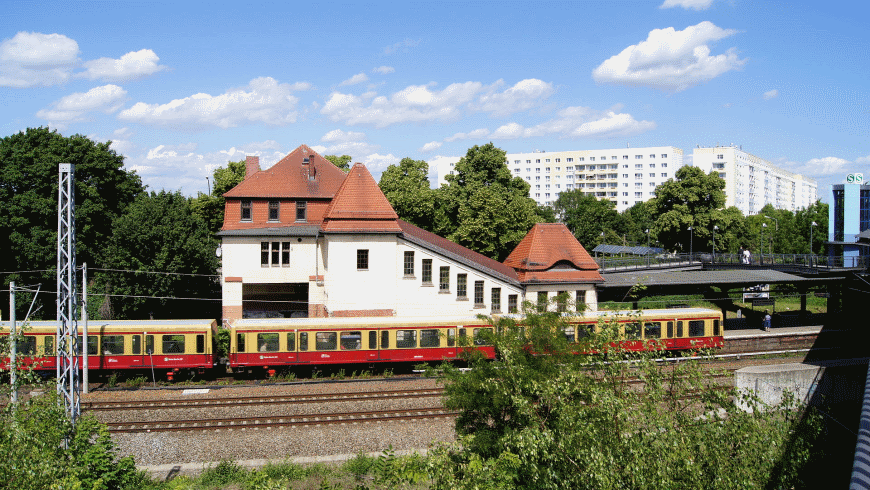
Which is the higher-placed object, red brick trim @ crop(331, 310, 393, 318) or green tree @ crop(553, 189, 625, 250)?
green tree @ crop(553, 189, 625, 250)

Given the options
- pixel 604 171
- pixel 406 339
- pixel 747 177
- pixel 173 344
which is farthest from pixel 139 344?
pixel 747 177

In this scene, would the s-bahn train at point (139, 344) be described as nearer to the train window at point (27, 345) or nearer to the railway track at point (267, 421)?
the train window at point (27, 345)

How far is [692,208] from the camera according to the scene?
64.1 m

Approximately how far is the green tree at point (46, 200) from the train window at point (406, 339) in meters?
23.7

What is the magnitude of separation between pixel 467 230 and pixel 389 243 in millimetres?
13650

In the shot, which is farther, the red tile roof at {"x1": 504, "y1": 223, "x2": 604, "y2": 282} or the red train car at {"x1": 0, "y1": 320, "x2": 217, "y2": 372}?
the red tile roof at {"x1": 504, "y1": 223, "x2": 604, "y2": 282}

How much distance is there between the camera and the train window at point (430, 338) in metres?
30.3

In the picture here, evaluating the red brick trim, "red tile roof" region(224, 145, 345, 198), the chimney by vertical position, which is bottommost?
the red brick trim

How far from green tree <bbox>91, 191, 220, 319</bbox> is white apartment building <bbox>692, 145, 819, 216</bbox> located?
8296 centimetres

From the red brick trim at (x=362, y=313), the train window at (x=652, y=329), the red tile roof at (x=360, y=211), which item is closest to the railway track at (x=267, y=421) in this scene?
the red brick trim at (x=362, y=313)

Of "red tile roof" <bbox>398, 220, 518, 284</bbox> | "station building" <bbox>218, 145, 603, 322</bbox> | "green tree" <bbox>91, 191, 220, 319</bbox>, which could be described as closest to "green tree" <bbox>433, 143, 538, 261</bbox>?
"station building" <bbox>218, 145, 603, 322</bbox>

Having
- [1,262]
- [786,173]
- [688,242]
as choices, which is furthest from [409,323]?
[786,173]

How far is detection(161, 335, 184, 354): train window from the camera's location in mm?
28202

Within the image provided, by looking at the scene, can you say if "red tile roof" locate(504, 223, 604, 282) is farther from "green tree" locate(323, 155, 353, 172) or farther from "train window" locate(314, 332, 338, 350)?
"green tree" locate(323, 155, 353, 172)
